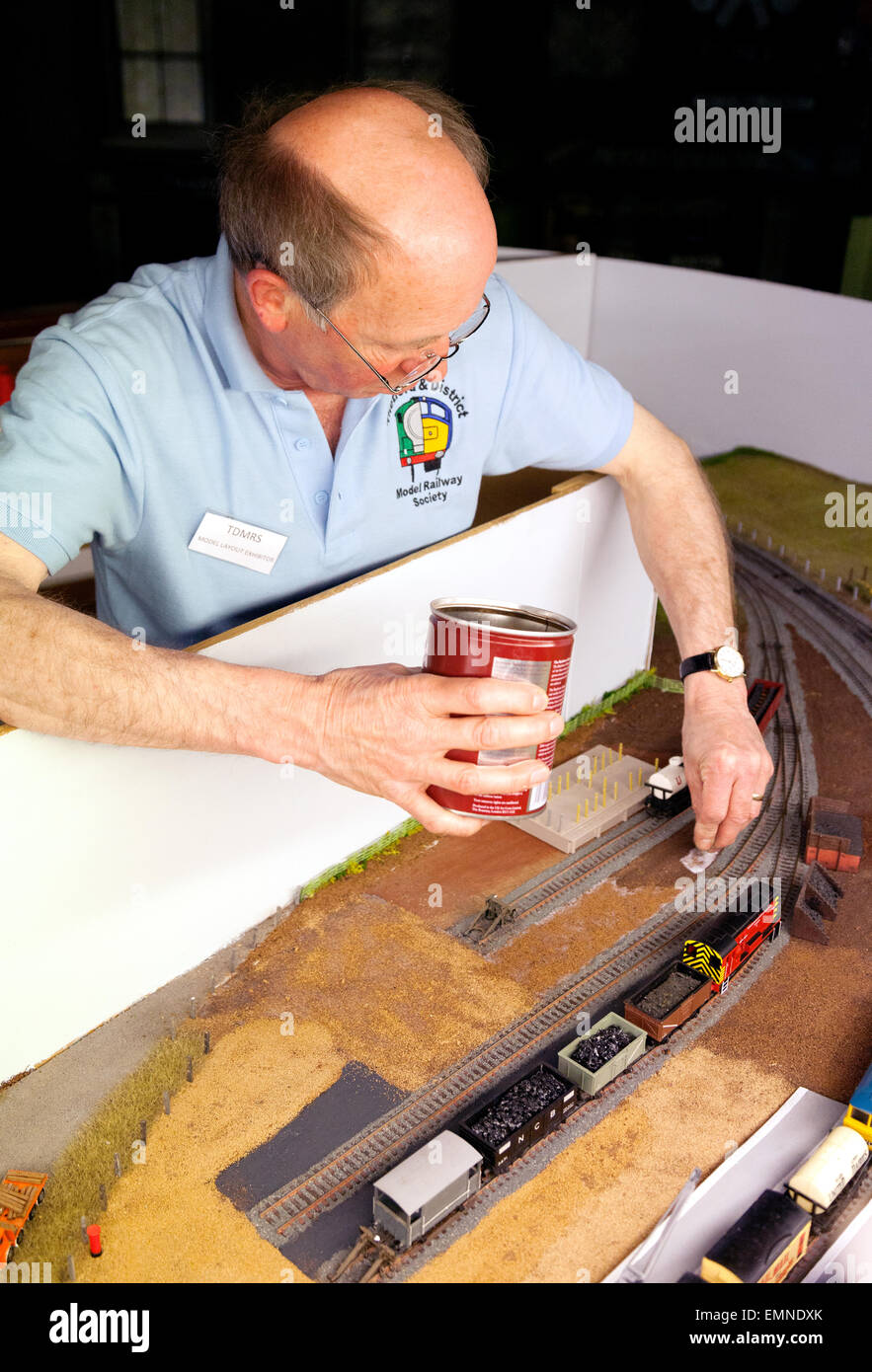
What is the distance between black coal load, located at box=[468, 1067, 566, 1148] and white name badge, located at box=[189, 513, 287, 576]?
1.03m

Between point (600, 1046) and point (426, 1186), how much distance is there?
0.37 meters

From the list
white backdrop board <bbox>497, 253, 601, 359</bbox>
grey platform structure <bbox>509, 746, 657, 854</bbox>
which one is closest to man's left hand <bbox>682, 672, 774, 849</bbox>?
grey platform structure <bbox>509, 746, 657, 854</bbox>

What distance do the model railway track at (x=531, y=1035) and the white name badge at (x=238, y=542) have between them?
0.80 meters

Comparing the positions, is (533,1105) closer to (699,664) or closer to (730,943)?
(730,943)

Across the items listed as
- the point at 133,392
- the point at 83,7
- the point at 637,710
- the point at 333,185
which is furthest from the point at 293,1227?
the point at 83,7

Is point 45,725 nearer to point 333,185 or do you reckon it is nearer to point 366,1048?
point 366,1048

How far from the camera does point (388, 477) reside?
2.24 metres

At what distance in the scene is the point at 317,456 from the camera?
2.09m

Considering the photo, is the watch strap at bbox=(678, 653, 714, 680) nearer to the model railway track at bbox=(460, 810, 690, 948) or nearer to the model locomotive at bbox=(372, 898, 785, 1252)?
the model railway track at bbox=(460, 810, 690, 948)

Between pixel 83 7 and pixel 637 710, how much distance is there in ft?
18.5

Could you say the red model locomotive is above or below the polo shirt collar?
below

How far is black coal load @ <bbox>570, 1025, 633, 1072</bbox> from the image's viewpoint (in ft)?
5.43

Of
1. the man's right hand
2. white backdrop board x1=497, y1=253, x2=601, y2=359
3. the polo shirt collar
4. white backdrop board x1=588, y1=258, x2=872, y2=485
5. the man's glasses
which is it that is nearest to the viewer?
the man's right hand

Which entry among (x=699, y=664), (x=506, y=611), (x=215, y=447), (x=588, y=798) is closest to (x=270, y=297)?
(x=215, y=447)
